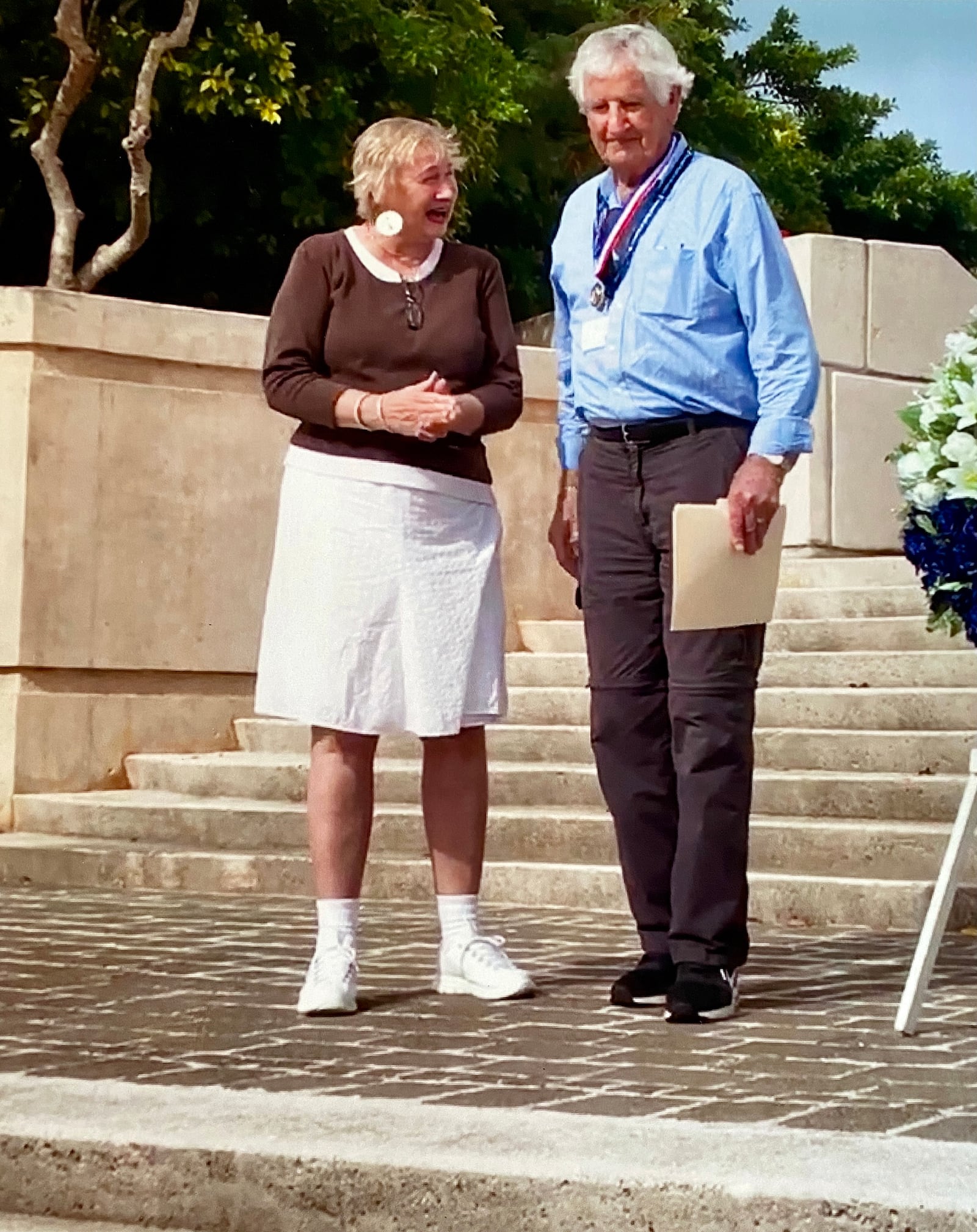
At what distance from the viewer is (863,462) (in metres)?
12.1

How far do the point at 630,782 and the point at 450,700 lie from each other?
1.48ft

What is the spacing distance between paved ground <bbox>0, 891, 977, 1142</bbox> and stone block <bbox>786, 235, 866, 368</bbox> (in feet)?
20.0

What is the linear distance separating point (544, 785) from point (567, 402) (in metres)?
3.04

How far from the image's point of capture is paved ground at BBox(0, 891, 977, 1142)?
402 cm

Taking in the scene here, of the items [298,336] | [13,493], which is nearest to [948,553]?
[298,336]

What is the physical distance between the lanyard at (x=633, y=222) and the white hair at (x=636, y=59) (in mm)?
149

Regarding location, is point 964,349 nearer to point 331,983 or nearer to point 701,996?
point 701,996

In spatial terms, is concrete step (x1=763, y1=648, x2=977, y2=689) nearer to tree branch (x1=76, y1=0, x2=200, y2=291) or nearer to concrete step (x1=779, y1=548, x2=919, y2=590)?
concrete step (x1=779, y1=548, x2=919, y2=590)

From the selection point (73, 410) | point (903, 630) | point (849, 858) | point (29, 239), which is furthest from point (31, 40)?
point (849, 858)

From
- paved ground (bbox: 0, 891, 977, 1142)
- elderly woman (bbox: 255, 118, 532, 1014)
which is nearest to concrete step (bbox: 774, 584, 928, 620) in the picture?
paved ground (bbox: 0, 891, 977, 1142)

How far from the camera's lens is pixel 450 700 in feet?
16.8

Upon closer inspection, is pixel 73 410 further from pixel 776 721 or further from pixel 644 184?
pixel 644 184

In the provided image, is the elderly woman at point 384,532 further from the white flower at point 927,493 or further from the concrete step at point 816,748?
the concrete step at point 816,748

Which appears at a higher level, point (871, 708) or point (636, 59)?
point (636, 59)
